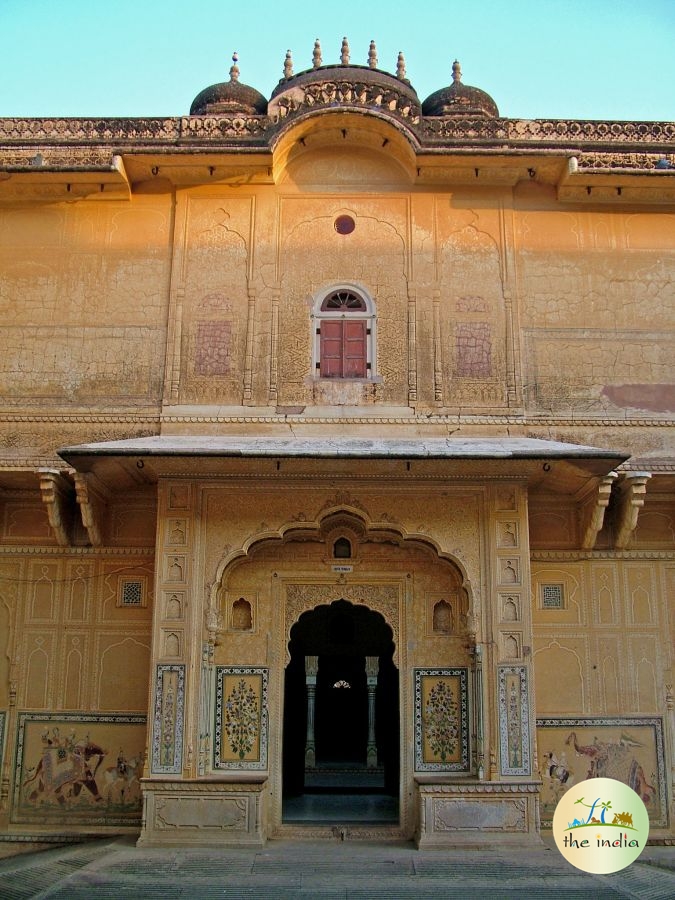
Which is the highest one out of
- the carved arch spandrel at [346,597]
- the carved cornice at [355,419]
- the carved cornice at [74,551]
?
the carved cornice at [355,419]

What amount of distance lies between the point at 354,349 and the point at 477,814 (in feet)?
16.3

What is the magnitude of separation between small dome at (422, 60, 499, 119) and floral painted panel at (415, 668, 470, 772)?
21.7ft

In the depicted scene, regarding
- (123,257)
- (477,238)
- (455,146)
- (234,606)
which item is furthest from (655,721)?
(123,257)

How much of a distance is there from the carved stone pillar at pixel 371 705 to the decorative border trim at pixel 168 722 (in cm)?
733

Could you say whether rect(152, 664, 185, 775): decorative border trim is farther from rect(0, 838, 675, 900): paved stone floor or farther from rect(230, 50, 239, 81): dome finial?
rect(230, 50, 239, 81): dome finial

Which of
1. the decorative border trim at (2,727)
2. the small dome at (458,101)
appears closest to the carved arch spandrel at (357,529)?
the decorative border trim at (2,727)

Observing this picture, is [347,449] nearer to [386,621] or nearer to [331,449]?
[331,449]

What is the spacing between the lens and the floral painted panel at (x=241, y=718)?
9.57 metres

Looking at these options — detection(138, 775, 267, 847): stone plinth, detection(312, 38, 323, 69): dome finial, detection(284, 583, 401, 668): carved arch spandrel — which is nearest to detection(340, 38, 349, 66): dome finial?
detection(312, 38, 323, 69): dome finial

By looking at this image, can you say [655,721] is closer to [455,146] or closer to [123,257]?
[455,146]

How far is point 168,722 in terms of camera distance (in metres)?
9.21

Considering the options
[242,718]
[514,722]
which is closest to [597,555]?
[514,722]

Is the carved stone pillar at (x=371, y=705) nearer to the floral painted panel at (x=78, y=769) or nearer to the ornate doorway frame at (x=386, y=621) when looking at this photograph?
the ornate doorway frame at (x=386, y=621)

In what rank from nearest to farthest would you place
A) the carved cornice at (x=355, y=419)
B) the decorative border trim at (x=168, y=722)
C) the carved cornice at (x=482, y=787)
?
1. the carved cornice at (x=482, y=787)
2. the decorative border trim at (x=168, y=722)
3. the carved cornice at (x=355, y=419)
